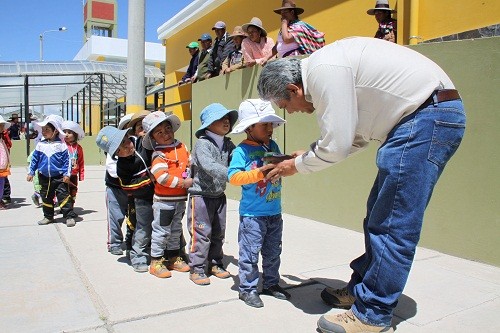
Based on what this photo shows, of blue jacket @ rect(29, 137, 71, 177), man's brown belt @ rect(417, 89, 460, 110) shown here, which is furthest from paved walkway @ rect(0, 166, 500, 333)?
man's brown belt @ rect(417, 89, 460, 110)

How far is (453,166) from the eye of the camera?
4312 millimetres

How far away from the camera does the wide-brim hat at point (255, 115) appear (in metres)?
3.18

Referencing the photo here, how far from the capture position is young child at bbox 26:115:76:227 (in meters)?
5.93

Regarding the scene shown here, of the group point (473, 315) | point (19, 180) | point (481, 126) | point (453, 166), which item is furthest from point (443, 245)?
point (19, 180)

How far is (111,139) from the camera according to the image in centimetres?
429

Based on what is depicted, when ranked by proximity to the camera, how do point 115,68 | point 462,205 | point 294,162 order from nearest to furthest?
point 294,162 < point 462,205 < point 115,68

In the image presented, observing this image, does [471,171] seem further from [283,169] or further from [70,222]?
[70,222]

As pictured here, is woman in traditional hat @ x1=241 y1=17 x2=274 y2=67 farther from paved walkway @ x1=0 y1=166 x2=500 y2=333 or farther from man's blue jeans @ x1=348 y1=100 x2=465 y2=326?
man's blue jeans @ x1=348 y1=100 x2=465 y2=326

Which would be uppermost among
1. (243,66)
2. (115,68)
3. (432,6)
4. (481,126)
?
(115,68)

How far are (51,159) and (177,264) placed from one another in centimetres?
286

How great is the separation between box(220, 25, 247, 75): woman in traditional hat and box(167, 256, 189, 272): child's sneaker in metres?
4.13

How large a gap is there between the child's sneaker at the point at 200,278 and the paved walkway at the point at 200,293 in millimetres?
58

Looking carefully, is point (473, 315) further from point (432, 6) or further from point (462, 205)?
point (432, 6)

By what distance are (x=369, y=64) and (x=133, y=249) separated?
275 cm
